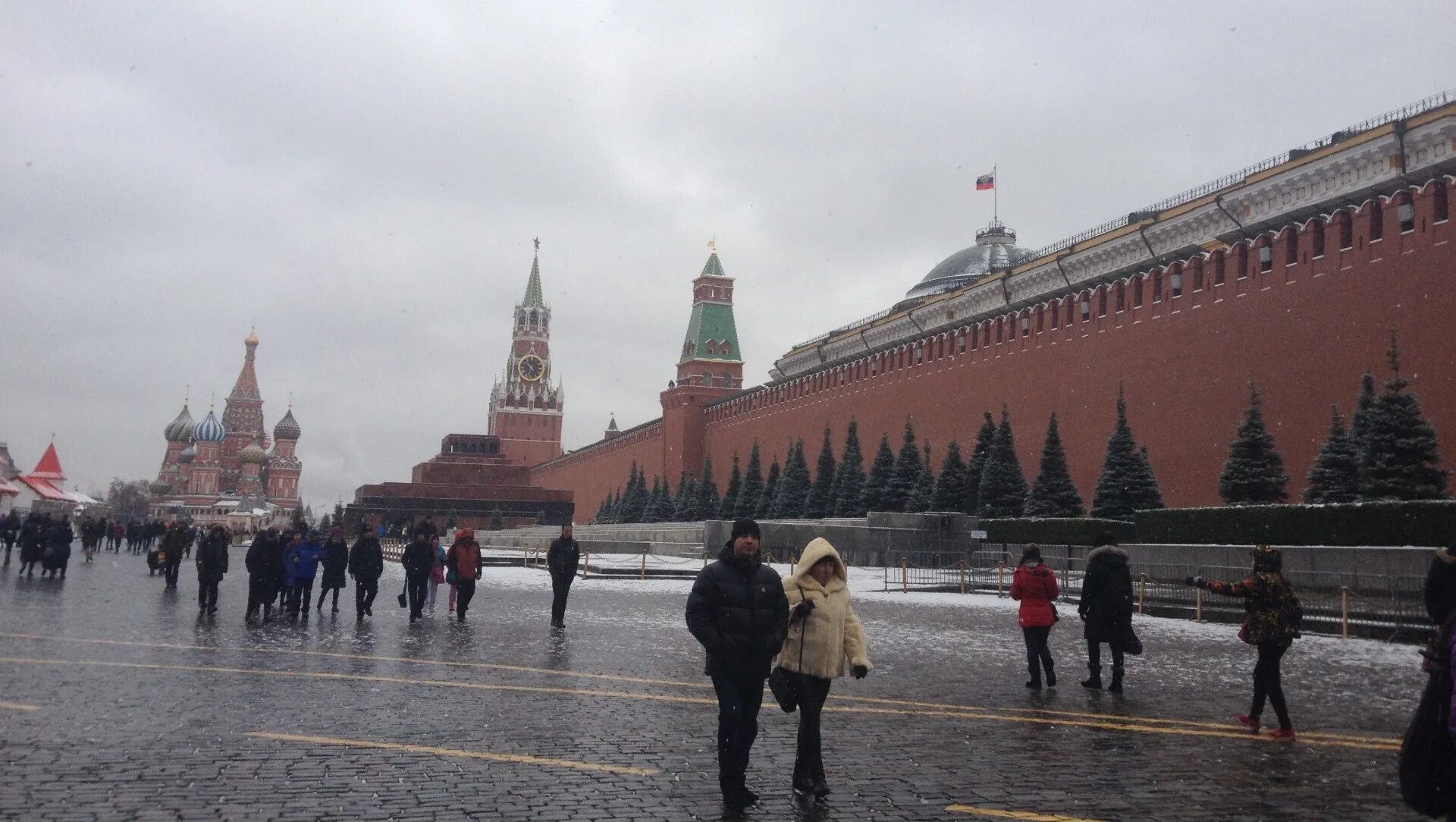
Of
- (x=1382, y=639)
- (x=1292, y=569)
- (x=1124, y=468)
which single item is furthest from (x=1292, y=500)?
(x=1382, y=639)

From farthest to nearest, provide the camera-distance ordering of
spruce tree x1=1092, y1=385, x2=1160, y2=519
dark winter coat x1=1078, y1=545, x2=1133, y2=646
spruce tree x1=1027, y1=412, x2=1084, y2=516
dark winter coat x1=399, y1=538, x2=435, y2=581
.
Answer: spruce tree x1=1027, y1=412, x2=1084, y2=516
spruce tree x1=1092, y1=385, x2=1160, y2=519
dark winter coat x1=399, y1=538, x2=435, y2=581
dark winter coat x1=1078, y1=545, x2=1133, y2=646

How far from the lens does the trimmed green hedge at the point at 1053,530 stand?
68.1 ft

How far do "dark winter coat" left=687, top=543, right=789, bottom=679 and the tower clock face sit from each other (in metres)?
99.9

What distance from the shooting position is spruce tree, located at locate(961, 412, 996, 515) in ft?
88.7

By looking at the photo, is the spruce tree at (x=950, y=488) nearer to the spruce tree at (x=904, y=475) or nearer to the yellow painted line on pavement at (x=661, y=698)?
the spruce tree at (x=904, y=475)

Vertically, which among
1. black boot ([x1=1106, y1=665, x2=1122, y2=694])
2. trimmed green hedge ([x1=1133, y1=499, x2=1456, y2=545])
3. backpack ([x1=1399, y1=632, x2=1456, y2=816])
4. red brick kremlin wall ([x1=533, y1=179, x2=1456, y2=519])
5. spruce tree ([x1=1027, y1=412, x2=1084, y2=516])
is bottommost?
black boot ([x1=1106, y1=665, x2=1122, y2=694])

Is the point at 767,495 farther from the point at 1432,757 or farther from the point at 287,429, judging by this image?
the point at 287,429

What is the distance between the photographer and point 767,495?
38.8 metres

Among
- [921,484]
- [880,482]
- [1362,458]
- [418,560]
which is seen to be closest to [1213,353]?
[1362,458]

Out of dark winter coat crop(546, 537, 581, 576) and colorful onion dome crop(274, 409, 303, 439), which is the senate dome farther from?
colorful onion dome crop(274, 409, 303, 439)

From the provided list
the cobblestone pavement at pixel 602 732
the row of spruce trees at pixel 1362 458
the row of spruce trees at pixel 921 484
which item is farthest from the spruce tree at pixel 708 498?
the cobblestone pavement at pixel 602 732

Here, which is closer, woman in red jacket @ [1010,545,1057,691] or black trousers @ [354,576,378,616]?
woman in red jacket @ [1010,545,1057,691]

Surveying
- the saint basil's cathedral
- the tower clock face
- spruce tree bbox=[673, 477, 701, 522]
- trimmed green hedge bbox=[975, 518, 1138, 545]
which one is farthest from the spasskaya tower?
trimmed green hedge bbox=[975, 518, 1138, 545]

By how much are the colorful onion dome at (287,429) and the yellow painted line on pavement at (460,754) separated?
338ft
